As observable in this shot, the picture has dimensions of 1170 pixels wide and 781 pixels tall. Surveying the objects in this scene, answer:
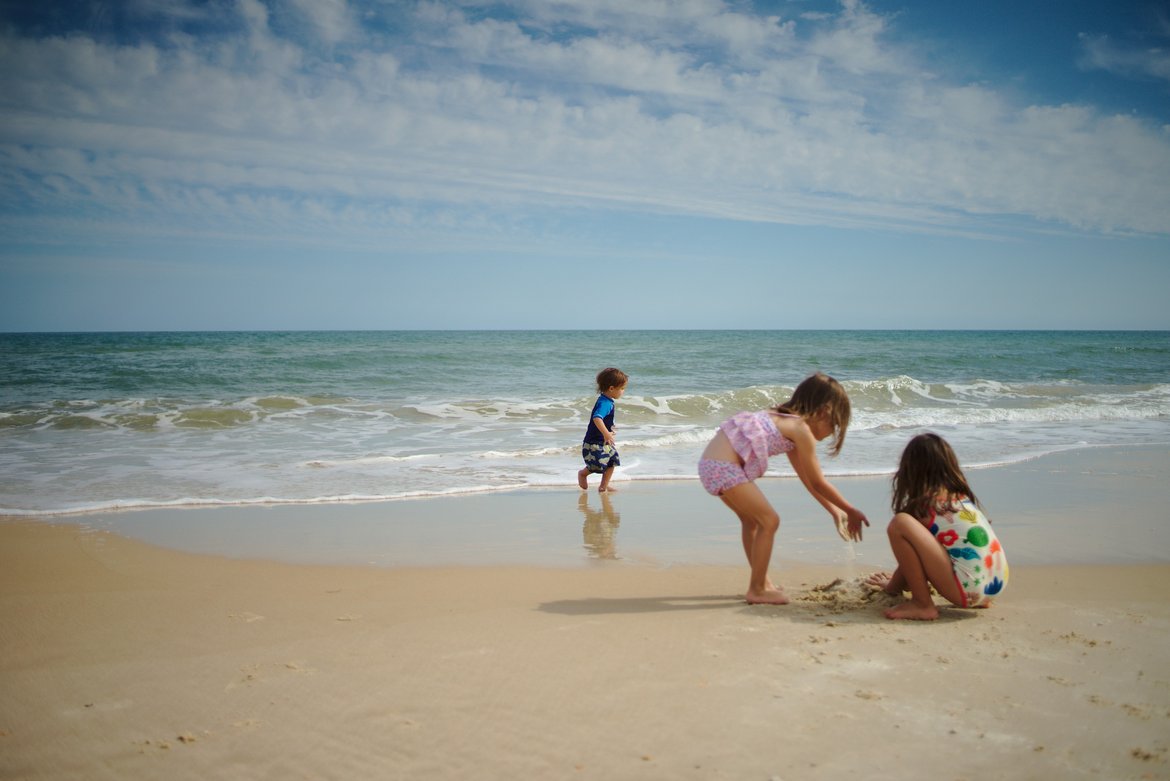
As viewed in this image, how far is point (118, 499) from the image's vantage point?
24.1 ft

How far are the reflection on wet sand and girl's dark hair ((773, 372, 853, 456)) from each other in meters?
1.98

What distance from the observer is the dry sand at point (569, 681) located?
2.61 metres

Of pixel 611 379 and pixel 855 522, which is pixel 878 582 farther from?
pixel 611 379

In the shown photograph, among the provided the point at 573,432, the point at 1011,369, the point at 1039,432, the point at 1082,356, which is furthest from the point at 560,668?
the point at 1082,356

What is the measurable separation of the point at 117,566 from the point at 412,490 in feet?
10.0

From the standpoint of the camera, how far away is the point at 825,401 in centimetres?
414

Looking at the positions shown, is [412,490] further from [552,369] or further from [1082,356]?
[1082,356]

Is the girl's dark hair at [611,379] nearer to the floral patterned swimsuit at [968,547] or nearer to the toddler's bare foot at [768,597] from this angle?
the toddler's bare foot at [768,597]

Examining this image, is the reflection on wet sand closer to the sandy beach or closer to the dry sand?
the sandy beach

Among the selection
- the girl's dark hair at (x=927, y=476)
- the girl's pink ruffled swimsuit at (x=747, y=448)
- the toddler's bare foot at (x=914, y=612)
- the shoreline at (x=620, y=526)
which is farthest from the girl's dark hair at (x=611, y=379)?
the toddler's bare foot at (x=914, y=612)

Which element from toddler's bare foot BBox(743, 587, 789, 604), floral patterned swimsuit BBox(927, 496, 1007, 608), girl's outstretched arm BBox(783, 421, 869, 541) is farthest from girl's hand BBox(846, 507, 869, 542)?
toddler's bare foot BBox(743, 587, 789, 604)

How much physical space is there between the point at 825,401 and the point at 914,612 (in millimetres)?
1154

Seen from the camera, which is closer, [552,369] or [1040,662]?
[1040,662]

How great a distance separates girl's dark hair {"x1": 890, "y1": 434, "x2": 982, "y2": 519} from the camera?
157 inches
